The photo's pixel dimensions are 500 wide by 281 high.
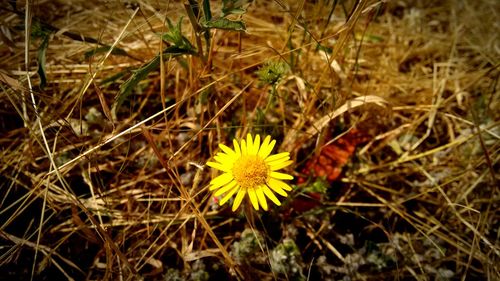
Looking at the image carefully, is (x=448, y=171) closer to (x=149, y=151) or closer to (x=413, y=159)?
(x=413, y=159)

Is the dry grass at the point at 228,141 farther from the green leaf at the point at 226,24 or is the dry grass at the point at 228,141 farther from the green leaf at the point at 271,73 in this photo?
the green leaf at the point at 226,24

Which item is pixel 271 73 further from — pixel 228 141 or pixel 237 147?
pixel 228 141

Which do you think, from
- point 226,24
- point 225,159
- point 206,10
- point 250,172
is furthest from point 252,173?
point 206,10

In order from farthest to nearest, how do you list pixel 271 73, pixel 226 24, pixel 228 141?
pixel 228 141 → pixel 271 73 → pixel 226 24

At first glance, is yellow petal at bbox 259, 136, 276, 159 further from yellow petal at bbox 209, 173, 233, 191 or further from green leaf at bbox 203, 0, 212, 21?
green leaf at bbox 203, 0, 212, 21

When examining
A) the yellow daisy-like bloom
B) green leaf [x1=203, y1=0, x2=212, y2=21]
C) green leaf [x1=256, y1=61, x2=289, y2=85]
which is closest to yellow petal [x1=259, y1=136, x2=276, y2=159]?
the yellow daisy-like bloom

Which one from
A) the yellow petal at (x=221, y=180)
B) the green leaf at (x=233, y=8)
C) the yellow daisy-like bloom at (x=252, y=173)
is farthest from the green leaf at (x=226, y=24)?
the yellow petal at (x=221, y=180)

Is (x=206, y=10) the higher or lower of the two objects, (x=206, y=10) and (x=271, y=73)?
the higher
